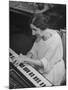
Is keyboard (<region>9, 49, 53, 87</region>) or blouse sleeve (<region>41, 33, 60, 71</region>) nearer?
keyboard (<region>9, 49, 53, 87</region>)

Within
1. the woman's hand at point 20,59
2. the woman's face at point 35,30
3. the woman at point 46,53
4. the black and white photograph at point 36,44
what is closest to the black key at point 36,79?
the black and white photograph at point 36,44

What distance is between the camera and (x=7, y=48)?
423cm

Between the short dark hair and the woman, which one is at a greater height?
the short dark hair

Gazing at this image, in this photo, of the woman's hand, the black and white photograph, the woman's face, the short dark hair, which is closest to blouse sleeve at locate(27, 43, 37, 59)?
the black and white photograph

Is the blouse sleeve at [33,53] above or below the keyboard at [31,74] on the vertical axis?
above

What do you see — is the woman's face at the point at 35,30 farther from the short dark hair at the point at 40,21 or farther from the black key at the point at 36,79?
the black key at the point at 36,79

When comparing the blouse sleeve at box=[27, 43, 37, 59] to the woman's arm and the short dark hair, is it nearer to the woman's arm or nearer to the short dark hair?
the woman's arm

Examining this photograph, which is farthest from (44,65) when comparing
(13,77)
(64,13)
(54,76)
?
(64,13)

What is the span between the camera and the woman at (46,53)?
175 inches

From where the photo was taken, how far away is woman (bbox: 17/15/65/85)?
443 centimetres

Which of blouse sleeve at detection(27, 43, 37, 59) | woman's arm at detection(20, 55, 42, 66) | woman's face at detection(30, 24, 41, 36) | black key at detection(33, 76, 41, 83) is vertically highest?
woman's face at detection(30, 24, 41, 36)

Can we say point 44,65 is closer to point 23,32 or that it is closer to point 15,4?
point 23,32

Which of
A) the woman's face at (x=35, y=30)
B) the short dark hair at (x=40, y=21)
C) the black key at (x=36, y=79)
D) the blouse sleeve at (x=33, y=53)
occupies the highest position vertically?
the short dark hair at (x=40, y=21)

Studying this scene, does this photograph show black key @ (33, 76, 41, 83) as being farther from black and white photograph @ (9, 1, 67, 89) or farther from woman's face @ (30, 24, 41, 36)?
woman's face @ (30, 24, 41, 36)
